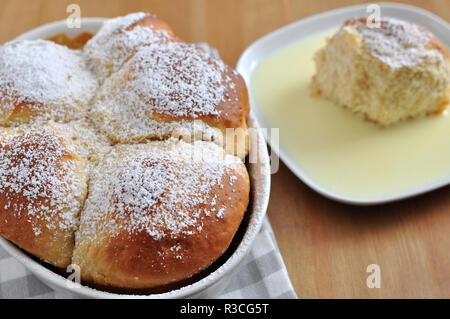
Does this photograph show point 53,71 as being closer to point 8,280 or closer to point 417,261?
point 8,280

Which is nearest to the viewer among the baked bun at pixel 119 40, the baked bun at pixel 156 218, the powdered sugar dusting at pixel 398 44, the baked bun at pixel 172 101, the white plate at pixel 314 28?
the baked bun at pixel 156 218

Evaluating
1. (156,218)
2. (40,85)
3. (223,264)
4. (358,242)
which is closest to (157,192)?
(156,218)

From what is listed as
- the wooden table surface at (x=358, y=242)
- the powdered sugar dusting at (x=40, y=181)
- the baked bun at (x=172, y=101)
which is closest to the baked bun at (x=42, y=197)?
the powdered sugar dusting at (x=40, y=181)

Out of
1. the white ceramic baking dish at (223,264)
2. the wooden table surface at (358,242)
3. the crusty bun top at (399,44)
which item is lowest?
the wooden table surface at (358,242)

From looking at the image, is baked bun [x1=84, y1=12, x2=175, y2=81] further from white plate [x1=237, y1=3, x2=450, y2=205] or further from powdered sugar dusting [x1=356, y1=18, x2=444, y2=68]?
powdered sugar dusting [x1=356, y1=18, x2=444, y2=68]

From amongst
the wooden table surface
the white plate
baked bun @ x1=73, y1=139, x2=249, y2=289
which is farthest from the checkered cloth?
the white plate

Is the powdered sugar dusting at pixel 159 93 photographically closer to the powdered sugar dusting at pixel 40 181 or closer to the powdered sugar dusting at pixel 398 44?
the powdered sugar dusting at pixel 40 181

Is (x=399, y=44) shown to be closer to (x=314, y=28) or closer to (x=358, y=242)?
(x=314, y=28)
